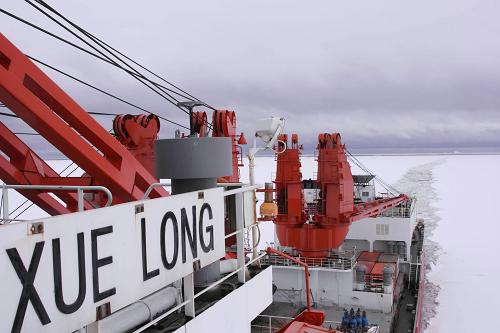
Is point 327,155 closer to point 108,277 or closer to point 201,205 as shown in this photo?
point 201,205

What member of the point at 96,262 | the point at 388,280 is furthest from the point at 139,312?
the point at 388,280

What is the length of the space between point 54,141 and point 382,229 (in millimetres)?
16927

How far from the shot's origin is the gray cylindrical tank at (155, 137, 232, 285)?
4270 millimetres

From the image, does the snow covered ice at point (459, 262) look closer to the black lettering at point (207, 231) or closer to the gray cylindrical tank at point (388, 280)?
the gray cylindrical tank at point (388, 280)

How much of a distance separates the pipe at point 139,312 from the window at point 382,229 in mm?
17283

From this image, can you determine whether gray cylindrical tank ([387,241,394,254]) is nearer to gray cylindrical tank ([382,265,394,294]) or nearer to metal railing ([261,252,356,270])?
metal railing ([261,252,356,270])

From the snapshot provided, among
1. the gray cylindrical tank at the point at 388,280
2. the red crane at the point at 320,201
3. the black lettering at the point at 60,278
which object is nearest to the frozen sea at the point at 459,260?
the red crane at the point at 320,201

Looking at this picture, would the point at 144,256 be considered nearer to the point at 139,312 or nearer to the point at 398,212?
the point at 139,312

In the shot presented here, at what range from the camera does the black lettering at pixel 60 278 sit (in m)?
2.45

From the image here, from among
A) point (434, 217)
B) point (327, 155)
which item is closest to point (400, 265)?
point (327, 155)

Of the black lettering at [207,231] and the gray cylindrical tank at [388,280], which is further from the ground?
the black lettering at [207,231]

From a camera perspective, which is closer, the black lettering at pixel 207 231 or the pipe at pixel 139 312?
the pipe at pixel 139 312

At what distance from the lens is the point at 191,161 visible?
4.33 meters

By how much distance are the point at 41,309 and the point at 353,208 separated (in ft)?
50.0
